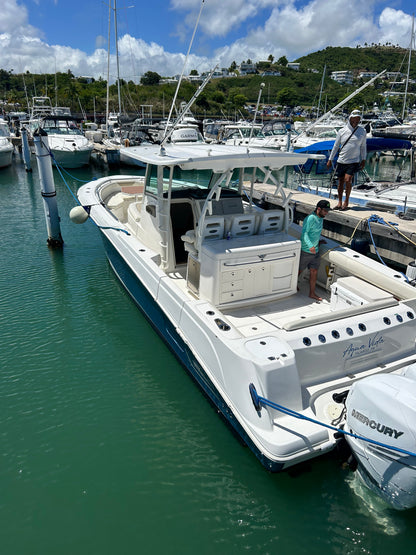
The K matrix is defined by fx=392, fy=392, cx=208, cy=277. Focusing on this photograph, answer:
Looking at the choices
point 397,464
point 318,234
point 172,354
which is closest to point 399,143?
point 318,234

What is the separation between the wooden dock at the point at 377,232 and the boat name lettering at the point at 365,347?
3.00m

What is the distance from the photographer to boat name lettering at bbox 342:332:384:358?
404 cm

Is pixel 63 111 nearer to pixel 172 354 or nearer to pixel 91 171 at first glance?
pixel 91 171

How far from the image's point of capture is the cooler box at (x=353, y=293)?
4695 mm

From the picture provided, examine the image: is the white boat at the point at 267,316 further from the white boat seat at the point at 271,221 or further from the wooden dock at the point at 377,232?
the wooden dock at the point at 377,232

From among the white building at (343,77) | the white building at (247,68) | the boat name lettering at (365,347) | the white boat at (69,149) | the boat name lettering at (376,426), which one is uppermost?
the white building at (247,68)

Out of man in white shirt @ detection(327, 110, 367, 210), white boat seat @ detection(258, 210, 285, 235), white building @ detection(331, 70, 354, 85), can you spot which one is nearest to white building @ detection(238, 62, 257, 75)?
white building @ detection(331, 70, 354, 85)

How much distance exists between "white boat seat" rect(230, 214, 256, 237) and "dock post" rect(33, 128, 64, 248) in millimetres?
5736

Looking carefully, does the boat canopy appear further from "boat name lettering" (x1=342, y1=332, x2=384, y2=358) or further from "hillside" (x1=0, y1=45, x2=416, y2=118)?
"hillside" (x1=0, y1=45, x2=416, y2=118)

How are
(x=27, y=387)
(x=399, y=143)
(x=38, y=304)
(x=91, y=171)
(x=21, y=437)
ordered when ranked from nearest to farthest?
(x=21, y=437) < (x=27, y=387) < (x=38, y=304) < (x=399, y=143) < (x=91, y=171)

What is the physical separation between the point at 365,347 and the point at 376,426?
3.94ft

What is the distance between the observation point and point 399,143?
16203mm

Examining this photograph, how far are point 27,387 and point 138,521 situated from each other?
8.33 ft

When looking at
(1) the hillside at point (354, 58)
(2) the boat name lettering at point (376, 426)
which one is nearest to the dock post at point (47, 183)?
(2) the boat name lettering at point (376, 426)
